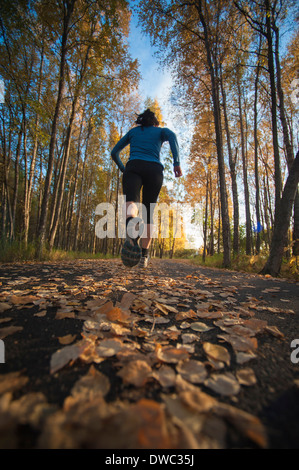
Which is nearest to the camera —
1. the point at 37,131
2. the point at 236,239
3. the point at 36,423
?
the point at 36,423

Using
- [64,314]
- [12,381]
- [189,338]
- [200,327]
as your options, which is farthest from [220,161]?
[12,381]

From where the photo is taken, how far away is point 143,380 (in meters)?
0.54

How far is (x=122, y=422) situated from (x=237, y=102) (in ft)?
40.8

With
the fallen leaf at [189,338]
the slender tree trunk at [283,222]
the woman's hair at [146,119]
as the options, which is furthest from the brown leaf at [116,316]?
the slender tree trunk at [283,222]

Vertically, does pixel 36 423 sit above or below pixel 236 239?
below

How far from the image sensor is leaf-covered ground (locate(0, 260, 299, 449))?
375mm

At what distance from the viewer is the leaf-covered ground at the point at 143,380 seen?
1.23 feet

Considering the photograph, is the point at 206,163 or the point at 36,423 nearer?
the point at 36,423

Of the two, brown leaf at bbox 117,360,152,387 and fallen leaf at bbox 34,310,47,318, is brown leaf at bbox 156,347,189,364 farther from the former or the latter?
fallen leaf at bbox 34,310,47,318

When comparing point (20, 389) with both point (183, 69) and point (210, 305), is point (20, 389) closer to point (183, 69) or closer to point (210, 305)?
point (210, 305)

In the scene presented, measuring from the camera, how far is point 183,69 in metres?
6.90

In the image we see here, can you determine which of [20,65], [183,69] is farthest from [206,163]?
[20,65]

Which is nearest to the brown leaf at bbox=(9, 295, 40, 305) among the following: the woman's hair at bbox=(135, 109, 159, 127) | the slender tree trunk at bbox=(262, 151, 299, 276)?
the woman's hair at bbox=(135, 109, 159, 127)

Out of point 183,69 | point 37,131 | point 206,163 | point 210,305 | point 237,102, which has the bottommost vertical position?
point 210,305
